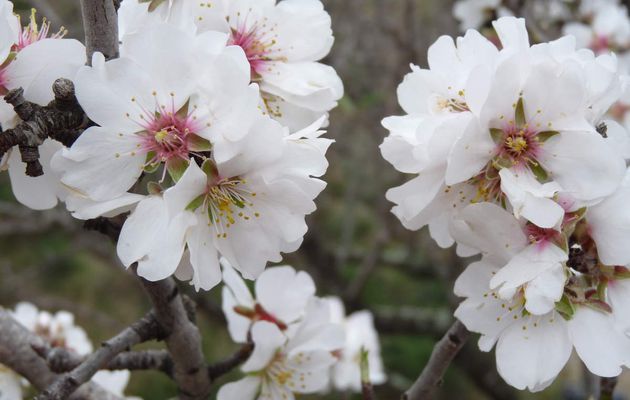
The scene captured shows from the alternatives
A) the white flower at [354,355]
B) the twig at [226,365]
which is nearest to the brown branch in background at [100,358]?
the twig at [226,365]

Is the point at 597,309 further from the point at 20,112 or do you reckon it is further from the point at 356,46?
the point at 356,46

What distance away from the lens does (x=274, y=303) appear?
1.33 metres

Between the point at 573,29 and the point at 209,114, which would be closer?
the point at 209,114

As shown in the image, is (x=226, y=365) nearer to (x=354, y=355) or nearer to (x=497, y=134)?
(x=497, y=134)

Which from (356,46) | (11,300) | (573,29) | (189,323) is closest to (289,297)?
(189,323)

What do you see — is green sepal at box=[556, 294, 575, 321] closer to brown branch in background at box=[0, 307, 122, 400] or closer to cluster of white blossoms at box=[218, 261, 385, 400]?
cluster of white blossoms at box=[218, 261, 385, 400]

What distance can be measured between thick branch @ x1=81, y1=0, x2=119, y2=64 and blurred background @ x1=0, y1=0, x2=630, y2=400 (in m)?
1.69

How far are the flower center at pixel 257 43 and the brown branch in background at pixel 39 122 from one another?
0.27 metres

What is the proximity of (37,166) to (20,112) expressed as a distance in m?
0.07

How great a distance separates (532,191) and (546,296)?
0.13m

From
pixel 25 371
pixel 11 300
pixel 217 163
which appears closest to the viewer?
pixel 217 163

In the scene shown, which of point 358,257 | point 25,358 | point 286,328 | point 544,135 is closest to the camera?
point 544,135

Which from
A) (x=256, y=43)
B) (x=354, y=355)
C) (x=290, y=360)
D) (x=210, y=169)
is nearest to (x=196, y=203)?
(x=210, y=169)

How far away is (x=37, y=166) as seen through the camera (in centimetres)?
84
